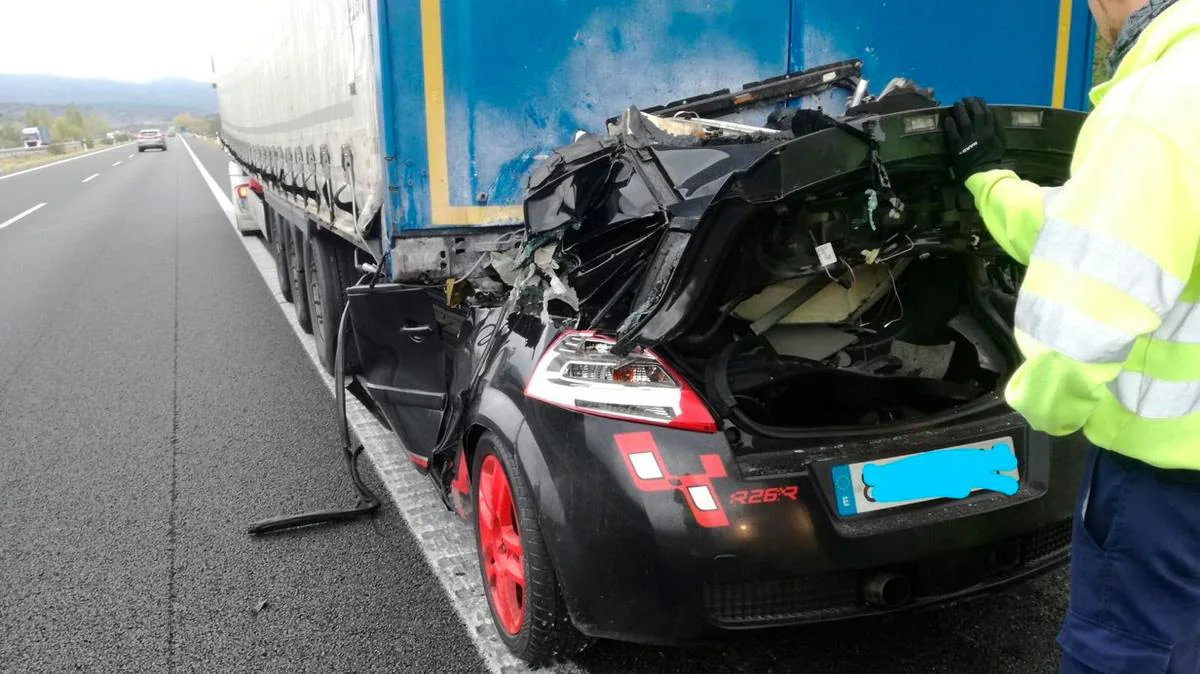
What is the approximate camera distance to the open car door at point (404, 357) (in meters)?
3.73

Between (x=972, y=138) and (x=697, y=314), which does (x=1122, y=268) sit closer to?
(x=972, y=138)

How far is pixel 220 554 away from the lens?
140 inches

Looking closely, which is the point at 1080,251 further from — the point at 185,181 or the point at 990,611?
the point at 185,181

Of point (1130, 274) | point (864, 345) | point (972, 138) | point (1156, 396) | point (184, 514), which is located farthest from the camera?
point (184, 514)

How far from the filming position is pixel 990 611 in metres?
2.94

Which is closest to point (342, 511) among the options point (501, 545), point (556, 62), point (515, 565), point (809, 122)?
point (501, 545)

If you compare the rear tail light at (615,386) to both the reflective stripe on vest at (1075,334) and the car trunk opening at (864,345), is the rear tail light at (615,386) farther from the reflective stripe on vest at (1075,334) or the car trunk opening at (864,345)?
the reflective stripe on vest at (1075,334)

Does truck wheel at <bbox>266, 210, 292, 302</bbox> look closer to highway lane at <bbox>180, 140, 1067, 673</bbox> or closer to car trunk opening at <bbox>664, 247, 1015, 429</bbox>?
highway lane at <bbox>180, 140, 1067, 673</bbox>

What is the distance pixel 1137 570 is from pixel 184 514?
145 inches

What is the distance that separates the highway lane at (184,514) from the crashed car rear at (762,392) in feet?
2.56

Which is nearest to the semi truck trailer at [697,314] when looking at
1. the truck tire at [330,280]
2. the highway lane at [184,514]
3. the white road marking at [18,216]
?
the highway lane at [184,514]

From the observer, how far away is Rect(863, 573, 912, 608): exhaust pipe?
2195mm

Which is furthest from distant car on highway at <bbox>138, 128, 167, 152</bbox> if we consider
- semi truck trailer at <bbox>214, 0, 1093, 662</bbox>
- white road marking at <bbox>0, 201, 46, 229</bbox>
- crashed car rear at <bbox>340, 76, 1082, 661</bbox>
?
crashed car rear at <bbox>340, 76, 1082, 661</bbox>

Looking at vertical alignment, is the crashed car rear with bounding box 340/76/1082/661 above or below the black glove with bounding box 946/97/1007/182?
below
